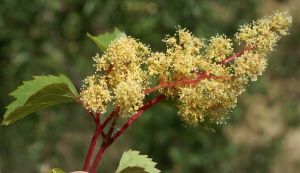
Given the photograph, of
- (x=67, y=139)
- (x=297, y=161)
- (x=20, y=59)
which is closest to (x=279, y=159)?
(x=297, y=161)

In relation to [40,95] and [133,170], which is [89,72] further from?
[133,170]

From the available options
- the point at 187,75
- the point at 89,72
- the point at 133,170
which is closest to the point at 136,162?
the point at 133,170

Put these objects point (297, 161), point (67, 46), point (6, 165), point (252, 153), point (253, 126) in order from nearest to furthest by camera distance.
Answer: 1. point (67, 46)
2. point (6, 165)
3. point (252, 153)
4. point (297, 161)
5. point (253, 126)

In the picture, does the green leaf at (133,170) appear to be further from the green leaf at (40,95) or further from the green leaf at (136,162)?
the green leaf at (40,95)

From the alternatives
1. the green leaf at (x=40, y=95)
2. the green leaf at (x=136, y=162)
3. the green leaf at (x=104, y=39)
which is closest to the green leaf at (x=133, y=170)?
the green leaf at (x=136, y=162)

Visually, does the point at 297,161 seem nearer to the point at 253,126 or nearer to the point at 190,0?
the point at 253,126
